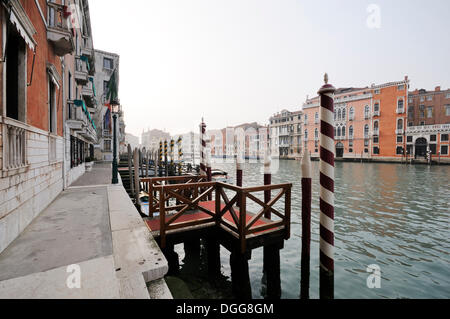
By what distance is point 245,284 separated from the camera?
446cm

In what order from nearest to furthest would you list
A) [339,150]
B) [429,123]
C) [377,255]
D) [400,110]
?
[377,255]
[400,110]
[429,123]
[339,150]

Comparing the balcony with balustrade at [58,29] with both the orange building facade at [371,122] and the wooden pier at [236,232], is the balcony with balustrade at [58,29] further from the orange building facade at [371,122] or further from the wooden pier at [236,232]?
the orange building facade at [371,122]

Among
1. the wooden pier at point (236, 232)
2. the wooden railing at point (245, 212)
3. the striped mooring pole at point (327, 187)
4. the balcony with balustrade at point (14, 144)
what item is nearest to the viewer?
the balcony with balustrade at point (14, 144)

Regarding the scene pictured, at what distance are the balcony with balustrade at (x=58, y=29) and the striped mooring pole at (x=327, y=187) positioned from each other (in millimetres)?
7778

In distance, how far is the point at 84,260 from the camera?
2963 mm

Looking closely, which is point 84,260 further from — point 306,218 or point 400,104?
point 400,104

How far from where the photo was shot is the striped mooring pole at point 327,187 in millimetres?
3619

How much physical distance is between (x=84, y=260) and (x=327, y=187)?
379 cm

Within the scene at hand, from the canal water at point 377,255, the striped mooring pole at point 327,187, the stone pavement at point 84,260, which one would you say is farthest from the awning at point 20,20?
the canal water at point 377,255

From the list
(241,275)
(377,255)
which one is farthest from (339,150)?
(241,275)

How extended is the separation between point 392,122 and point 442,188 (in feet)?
113
